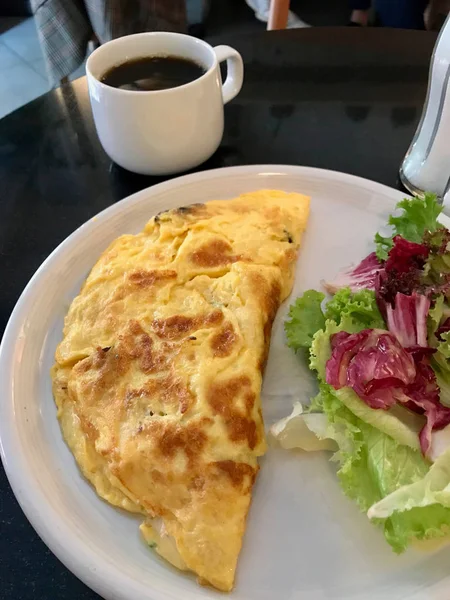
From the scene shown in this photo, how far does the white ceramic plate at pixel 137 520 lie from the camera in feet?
2.94

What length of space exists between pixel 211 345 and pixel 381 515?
45 cm

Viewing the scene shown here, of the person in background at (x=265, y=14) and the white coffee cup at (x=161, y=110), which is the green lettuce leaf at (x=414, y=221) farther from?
the person in background at (x=265, y=14)

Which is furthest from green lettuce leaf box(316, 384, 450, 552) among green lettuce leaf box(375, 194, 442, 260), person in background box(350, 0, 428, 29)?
person in background box(350, 0, 428, 29)

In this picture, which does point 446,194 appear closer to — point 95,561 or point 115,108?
point 115,108

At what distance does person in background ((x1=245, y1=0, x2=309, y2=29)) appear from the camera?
12.1 ft

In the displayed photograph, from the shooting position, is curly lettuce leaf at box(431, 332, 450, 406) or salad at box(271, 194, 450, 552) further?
curly lettuce leaf at box(431, 332, 450, 406)

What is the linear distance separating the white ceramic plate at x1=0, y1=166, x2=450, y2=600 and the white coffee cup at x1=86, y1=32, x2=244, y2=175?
1.18 feet

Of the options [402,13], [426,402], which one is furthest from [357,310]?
[402,13]

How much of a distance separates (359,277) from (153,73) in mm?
814

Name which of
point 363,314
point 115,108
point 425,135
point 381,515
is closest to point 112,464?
point 381,515

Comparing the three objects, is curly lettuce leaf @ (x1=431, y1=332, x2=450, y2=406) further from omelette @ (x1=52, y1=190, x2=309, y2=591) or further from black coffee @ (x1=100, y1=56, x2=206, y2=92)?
black coffee @ (x1=100, y1=56, x2=206, y2=92)

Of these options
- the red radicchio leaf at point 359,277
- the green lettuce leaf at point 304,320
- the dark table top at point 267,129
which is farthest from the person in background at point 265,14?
the green lettuce leaf at point 304,320

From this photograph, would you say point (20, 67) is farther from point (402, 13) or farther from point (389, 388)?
point (389, 388)

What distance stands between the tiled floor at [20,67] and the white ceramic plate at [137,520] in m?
2.75
